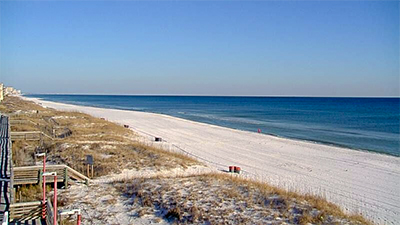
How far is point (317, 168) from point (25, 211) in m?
16.3

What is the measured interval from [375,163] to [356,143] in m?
11.1

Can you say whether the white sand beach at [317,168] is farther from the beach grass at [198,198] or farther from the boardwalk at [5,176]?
the boardwalk at [5,176]

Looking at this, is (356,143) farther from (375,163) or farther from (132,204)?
(132,204)

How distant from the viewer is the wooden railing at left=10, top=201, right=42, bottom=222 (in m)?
9.27

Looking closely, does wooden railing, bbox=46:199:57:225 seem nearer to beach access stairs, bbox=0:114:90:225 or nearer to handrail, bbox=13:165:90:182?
beach access stairs, bbox=0:114:90:225

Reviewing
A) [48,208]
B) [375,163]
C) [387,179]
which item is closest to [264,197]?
[48,208]

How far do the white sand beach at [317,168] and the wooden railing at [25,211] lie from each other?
9995 millimetres

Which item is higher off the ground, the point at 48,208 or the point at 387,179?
the point at 48,208

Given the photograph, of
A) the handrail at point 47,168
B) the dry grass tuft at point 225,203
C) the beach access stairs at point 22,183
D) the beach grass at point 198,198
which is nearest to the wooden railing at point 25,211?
the beach access stairs at point 22,183

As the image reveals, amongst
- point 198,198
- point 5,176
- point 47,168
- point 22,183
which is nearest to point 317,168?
point 198,198

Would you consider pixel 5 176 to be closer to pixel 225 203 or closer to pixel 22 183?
pixel 22 183

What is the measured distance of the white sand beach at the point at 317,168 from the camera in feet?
47.7

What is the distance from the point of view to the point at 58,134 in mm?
27000

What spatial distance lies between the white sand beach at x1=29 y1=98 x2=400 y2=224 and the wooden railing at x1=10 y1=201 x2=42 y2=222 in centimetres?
1000
